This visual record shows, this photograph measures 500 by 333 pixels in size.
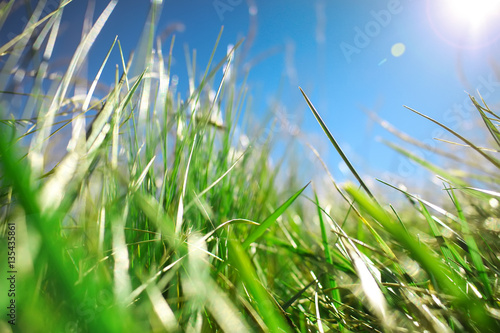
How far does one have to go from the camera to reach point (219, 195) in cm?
67

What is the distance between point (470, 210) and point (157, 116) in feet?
2.32

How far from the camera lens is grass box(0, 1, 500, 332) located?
27cm

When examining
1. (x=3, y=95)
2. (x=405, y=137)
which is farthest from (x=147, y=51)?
(x=405, y=137)

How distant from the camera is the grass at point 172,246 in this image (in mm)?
266

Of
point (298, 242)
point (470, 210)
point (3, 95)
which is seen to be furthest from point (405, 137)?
point (3, 95)

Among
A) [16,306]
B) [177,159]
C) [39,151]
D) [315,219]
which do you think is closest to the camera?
[16,306]

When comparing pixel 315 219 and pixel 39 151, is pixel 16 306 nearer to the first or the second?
pixel 39 151

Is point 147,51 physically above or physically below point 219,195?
above

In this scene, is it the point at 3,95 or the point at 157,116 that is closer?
the point at 3,95

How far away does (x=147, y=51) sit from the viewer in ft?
1.82

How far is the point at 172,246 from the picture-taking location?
38cm

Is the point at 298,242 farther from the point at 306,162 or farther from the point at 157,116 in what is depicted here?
the point at 306,162

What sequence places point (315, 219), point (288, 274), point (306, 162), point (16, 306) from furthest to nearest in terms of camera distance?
point (306, 162) < point (315, 219) < point (288, 274) < point (16, 306)

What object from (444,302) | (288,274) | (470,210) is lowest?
(288,274)
